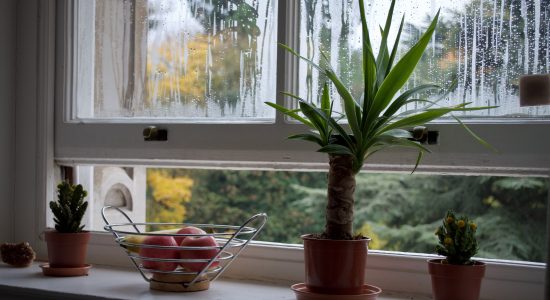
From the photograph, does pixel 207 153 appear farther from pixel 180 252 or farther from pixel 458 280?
pixel 458 280

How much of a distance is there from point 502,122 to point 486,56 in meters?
0.13

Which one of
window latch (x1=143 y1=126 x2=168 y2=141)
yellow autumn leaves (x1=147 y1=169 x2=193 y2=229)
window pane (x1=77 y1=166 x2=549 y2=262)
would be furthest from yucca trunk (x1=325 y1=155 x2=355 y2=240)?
yellow autumn leaves (x1=147 y1=169 x2=193 y2=229)

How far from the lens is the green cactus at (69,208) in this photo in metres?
1.52

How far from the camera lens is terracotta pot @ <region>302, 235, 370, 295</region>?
1154mm

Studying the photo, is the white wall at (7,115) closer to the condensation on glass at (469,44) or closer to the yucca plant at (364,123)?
the condensation on glass at (469,44)

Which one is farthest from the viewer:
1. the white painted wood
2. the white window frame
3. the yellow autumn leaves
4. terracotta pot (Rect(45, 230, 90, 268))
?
the yellow autumn leaves

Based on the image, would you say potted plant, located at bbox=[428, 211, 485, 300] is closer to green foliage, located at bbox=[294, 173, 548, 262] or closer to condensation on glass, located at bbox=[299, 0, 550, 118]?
condensation on glass, located at bbox=[299, 0, 550, 118]

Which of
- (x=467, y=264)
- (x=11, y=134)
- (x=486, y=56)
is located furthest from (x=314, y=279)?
(x=11, y=134)

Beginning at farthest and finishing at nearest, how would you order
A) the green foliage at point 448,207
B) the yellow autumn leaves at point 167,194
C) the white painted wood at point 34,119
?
the yellow autumn leaves at point 167,194
the green foliage at point 448,207
the white painted wood at point 34,119

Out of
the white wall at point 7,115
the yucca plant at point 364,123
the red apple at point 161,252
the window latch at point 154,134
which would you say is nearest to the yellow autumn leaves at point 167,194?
the white wall at point 7,115

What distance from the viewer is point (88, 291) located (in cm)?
136

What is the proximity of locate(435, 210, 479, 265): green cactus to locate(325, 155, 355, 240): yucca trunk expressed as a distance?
0.16m

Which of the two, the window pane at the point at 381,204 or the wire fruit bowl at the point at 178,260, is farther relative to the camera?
the window pane at the point at 381,204

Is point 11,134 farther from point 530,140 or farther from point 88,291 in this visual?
point 530,140
